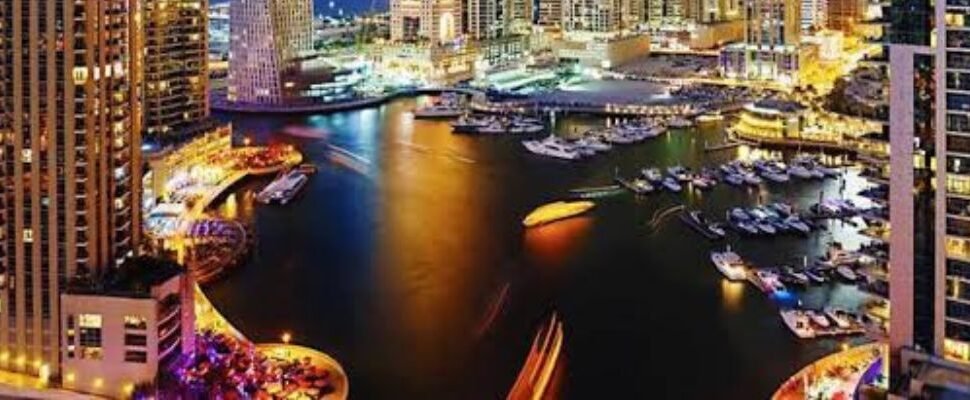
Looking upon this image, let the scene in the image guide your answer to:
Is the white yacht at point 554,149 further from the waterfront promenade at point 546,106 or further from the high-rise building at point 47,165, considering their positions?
the high-rise building at point 47,165

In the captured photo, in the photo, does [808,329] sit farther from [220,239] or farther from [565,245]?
[220,239]

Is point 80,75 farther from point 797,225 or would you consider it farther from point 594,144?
point 594,144

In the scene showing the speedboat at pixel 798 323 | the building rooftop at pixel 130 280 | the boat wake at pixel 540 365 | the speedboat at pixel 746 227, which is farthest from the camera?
the speedboat at pixel 746 227

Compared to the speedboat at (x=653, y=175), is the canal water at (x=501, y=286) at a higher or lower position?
lower

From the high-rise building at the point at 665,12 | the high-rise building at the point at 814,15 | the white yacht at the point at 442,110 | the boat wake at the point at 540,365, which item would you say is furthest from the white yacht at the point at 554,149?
the high-rise building at the point at 665,12

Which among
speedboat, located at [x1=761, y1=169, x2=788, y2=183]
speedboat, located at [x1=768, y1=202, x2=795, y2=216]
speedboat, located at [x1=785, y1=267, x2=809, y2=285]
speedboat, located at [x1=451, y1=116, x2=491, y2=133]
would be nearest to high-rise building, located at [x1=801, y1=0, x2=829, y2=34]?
speedboat, located at [x1=451, y1=116, x2=491, y2=133]

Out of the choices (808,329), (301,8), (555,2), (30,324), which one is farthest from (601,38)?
(30,324)
